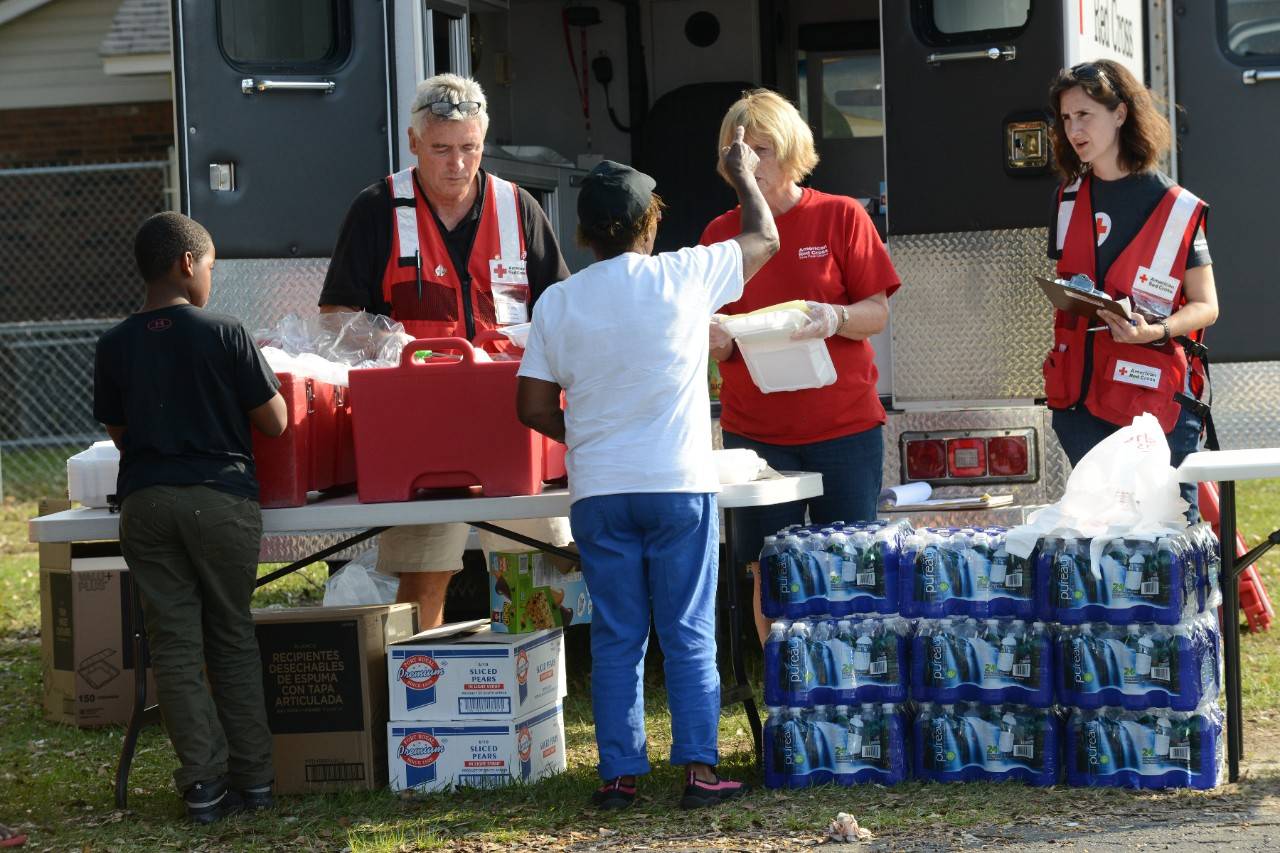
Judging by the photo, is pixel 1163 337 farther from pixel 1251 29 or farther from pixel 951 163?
pixel 1251 29

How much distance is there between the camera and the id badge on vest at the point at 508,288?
4676 millimetres

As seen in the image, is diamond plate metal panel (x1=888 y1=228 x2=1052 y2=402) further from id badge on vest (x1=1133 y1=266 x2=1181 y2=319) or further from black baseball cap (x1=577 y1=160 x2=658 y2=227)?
black baseball cap (x1=577 y1=160 x2=658 y2=227)

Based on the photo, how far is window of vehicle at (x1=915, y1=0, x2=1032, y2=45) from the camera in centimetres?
493

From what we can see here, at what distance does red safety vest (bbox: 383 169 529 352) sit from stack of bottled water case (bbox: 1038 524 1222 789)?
1569mm

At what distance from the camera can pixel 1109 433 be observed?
14.6 feet

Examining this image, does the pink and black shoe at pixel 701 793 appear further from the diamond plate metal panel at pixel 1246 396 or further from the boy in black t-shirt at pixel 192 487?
the diamond plate metal panel at pixel 1246 396

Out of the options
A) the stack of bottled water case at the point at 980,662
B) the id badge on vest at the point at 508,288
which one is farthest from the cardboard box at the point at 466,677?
the stack of bottled water case at the point at 980,662

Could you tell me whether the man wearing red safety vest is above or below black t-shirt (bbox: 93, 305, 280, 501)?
above

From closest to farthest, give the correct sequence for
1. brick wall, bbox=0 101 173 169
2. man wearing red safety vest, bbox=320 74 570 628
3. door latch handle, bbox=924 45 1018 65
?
man wearing red safety vest, bbox=320 74 570 628 → door latch handle, bbox=924 45 1018 65 → brick wall, bbox=0 101 173 169

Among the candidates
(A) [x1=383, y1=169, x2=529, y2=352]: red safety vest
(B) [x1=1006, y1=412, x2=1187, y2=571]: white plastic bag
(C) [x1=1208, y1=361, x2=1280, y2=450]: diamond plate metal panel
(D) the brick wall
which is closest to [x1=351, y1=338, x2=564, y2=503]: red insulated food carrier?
(A) [x1=383, y1=169, x2=529, y2=352]: red safety vest

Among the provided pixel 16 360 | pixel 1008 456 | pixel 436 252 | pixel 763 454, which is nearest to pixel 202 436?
pixel 436 252

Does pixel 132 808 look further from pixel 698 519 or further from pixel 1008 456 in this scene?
pixel 1008 456

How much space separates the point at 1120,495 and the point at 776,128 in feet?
3.98

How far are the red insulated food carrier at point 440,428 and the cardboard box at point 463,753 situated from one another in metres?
0.70
